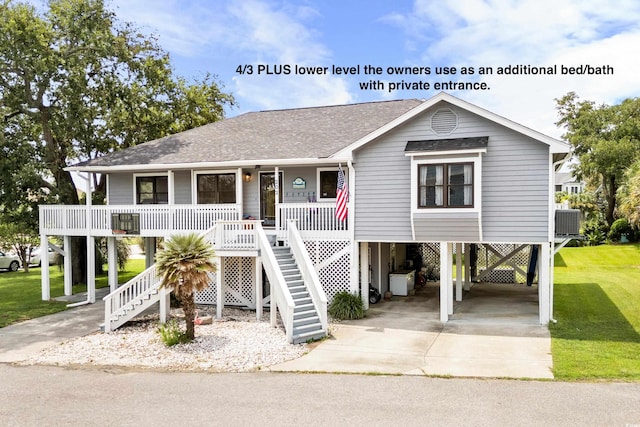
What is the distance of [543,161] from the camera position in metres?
12.9

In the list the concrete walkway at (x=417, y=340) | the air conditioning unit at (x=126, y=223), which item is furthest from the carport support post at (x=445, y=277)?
the air conditioning unit at (x=126, y=223)

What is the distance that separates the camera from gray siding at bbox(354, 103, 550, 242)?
514 inches

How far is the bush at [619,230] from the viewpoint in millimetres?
34469

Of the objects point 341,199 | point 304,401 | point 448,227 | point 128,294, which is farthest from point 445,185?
point 128,294

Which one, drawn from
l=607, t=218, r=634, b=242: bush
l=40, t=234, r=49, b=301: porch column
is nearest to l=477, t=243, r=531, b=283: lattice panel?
l=607, t=218, r=634, b=242: bush

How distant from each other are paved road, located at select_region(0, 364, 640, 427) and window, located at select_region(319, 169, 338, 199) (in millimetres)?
8213

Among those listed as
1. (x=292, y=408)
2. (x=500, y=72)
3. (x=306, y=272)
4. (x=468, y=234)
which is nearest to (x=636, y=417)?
(x=292, y=408)

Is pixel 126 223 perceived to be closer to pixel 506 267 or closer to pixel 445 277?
pixel 445 277

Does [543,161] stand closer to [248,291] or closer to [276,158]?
[276,158]

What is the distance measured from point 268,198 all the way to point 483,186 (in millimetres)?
7769

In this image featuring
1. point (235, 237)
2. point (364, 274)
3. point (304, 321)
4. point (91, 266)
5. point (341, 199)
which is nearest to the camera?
point (304, 321)

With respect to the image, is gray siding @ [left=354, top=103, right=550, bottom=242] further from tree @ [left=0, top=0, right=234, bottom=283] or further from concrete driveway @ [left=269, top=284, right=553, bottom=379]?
tree @ [left=0, top=0, right=234, bottom=283]

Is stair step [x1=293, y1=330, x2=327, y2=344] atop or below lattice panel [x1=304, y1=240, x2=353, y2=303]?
below

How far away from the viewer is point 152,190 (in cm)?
1858
